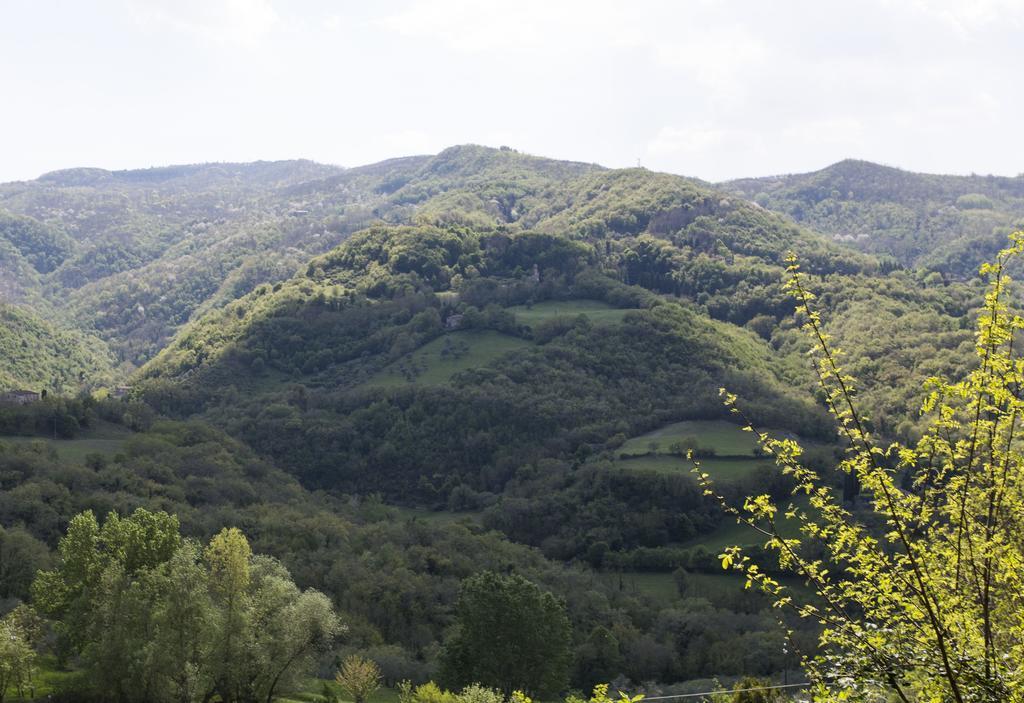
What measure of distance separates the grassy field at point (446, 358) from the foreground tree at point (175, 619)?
11372cm

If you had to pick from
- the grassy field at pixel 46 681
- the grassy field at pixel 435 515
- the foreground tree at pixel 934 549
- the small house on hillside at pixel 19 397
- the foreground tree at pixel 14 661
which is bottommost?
the grassy field at pixel 435 515

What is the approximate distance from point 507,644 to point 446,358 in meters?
124

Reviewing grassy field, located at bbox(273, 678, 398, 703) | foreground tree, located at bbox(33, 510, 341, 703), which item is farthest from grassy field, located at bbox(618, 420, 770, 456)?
foreground tree, located at bbox(33, 510, 341, 703)

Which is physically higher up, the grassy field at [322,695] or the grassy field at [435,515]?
the grassy field at [322,695]

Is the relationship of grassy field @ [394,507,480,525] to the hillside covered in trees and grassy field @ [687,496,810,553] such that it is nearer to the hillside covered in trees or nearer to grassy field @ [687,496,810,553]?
the hillside covered in trees

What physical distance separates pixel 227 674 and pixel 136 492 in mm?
56135

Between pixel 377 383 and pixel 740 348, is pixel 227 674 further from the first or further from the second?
pixel 740 348

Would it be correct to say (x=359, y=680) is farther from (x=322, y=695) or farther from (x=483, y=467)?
(x=483, y=467)

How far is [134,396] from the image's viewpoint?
177750 mm

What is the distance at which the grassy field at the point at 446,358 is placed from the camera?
580 ft

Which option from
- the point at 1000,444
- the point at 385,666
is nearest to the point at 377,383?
the point at 385,666

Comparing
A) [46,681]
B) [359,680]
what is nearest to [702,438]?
[359,680]

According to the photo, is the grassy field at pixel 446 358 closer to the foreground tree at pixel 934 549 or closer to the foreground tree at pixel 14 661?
the foreground tree at pixel 14 661

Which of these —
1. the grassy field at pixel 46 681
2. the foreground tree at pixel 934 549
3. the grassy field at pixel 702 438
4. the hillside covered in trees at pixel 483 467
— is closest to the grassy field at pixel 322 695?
the hillside covered in trees at pixel 483 467
